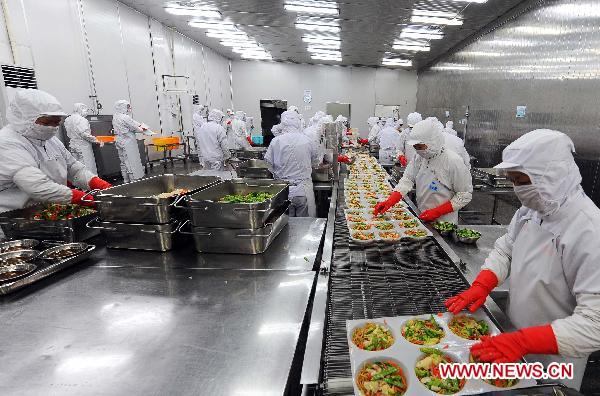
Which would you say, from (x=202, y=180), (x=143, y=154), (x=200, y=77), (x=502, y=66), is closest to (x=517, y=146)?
(x=202, y=180)

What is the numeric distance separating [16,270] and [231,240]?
109cm

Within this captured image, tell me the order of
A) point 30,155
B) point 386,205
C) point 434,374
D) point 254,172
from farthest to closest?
point 254,172 → point 386,205 → point 30,155 → point 434,374

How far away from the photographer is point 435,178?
2.92 m

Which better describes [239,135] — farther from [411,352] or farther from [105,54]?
[411,352]

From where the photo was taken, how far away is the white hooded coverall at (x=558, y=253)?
112 cm

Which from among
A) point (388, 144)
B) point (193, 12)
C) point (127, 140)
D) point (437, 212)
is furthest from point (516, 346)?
point (193, 12)

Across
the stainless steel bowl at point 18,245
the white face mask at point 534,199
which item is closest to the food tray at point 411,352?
the white face mask at point 534,199

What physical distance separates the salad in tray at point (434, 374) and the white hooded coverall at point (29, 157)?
8.15 ft

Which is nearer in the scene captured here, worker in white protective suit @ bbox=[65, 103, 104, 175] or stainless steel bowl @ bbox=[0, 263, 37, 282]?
stainless steel bowl @ bbox=[0, 263, 37, 282]

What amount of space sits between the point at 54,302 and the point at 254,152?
519cm

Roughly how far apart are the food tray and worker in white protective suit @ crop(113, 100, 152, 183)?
7.23 meters

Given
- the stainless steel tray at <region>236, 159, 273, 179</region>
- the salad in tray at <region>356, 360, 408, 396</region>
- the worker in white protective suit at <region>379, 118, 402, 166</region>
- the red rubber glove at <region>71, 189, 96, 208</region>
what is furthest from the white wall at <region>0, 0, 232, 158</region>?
the salad in tray at <region>356, 360, 408, 396</region>

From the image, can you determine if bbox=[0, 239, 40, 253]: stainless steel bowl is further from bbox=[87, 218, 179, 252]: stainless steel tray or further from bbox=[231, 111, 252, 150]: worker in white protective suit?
bbox=[231, 111, 252, 150]: worker in white protective suit

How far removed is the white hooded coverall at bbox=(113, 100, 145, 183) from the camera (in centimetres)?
732
